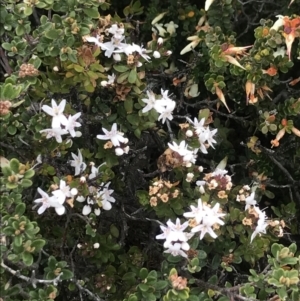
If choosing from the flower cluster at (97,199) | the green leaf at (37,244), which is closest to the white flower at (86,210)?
the flower cluster at (97,199)

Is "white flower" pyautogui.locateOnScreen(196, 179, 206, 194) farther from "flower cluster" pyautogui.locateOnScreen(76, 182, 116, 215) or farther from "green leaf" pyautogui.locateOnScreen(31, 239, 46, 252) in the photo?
"green leaf" pyautogui.locateOnScreen(31, 239, 46, 252)

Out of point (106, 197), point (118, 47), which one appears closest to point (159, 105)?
point (118, 47)

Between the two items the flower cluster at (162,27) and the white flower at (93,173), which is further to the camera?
the flower cluster at (162,27)

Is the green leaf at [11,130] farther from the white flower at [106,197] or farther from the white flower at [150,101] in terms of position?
the white flower at [150,101]

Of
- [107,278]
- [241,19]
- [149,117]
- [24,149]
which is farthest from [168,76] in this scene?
[107,278]

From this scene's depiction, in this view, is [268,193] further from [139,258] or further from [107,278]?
[107,278]

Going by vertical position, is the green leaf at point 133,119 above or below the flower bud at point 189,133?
above
